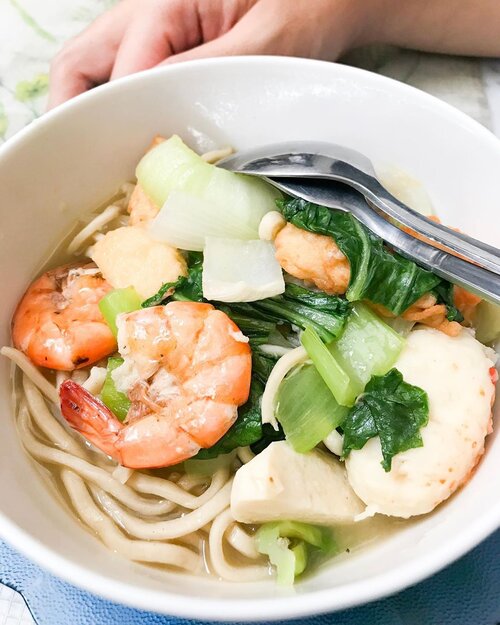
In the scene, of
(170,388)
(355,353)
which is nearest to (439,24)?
(355,353)

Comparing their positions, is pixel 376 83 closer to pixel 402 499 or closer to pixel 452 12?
pixel 452 12

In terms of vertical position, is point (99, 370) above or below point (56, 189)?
below

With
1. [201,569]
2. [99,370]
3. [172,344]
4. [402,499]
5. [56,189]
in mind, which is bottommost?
[201,569]

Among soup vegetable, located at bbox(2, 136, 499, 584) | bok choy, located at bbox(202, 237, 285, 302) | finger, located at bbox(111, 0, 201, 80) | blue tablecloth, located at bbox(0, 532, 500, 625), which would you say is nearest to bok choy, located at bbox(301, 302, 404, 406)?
soup vegetable, located at bbox(2, 136, 499, 584)

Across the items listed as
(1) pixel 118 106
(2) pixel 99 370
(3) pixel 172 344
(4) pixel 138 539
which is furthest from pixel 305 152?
(4) pixel 138 539

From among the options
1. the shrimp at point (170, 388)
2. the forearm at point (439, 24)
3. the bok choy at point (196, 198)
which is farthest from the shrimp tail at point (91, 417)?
the forearm at point (439, 24)

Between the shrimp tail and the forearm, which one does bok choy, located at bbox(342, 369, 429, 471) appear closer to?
the shrimp tail
